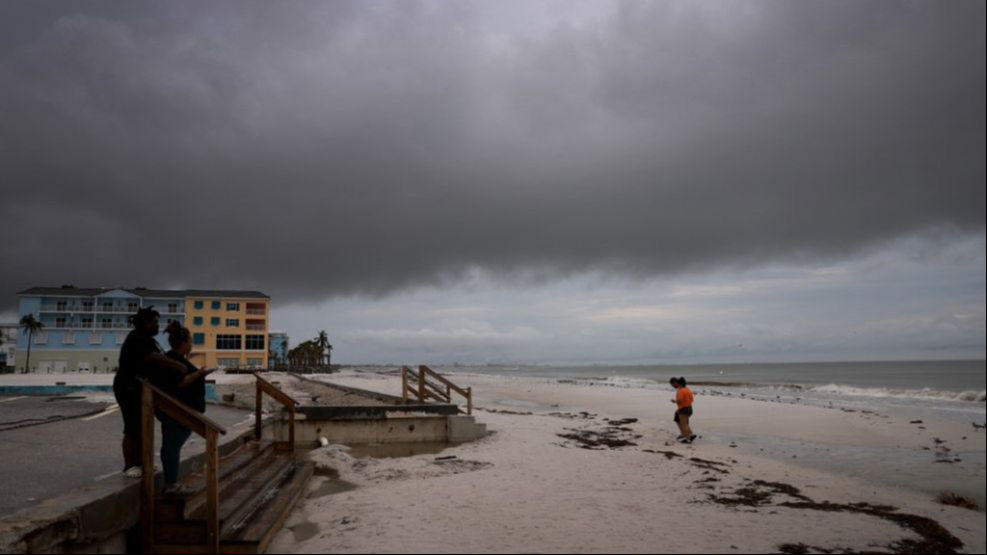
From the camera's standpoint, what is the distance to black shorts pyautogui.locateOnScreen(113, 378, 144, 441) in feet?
17.5

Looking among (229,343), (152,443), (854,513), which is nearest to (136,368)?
(152,443)

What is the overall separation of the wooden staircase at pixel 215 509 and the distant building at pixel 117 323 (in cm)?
5927

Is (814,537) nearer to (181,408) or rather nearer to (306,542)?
(306,542)

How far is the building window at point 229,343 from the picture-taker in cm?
7112

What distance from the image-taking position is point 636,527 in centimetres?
650

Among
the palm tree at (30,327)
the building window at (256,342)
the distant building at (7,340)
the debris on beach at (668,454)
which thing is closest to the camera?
the debris on beach at (668,454)

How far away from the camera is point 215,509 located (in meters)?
4.93

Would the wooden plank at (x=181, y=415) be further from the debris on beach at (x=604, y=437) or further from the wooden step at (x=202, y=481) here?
the debris on beach at (x=604, y=437)

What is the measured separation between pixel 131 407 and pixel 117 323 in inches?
2867

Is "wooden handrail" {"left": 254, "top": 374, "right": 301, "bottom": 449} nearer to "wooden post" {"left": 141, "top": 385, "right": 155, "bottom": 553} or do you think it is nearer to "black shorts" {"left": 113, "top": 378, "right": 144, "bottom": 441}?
"black shorts" {"left": 113, "top": 378, "right": 144, "bottom": 441}

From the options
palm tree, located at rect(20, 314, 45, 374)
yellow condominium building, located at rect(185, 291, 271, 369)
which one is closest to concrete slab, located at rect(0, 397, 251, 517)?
palm tree, located at rect(20, 314, 45, 374)

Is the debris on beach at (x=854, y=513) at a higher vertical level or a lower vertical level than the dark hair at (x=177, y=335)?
lower

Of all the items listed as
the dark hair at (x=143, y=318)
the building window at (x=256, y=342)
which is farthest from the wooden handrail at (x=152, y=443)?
the building window at (x=256, y=342)

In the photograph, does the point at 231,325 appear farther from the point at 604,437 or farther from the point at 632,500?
the point at 632,500
